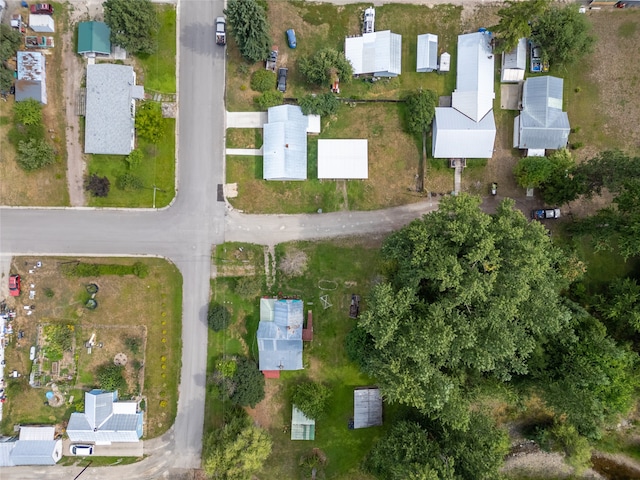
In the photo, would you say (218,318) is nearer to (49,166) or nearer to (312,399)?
(312,399)

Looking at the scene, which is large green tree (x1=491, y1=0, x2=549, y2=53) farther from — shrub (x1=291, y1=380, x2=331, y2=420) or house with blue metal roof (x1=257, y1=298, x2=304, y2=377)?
shrub (x1=291, y1=380, x2=331, y2=420)

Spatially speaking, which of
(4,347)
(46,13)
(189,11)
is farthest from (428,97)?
(4,347)

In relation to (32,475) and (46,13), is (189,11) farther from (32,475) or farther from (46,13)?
(32,475)

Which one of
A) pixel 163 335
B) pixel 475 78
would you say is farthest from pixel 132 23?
pixel 475 78

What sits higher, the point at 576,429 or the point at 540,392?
the point at 540,392

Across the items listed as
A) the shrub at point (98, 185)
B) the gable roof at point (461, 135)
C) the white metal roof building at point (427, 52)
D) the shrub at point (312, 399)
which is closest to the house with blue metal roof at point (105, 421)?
the shrub at point (312, 399)

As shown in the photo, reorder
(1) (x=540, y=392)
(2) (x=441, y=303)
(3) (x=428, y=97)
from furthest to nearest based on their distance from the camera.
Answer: (3) (x=428, y=97)
(1) (x=540, y=392)
(2) (x=441, y=303)
